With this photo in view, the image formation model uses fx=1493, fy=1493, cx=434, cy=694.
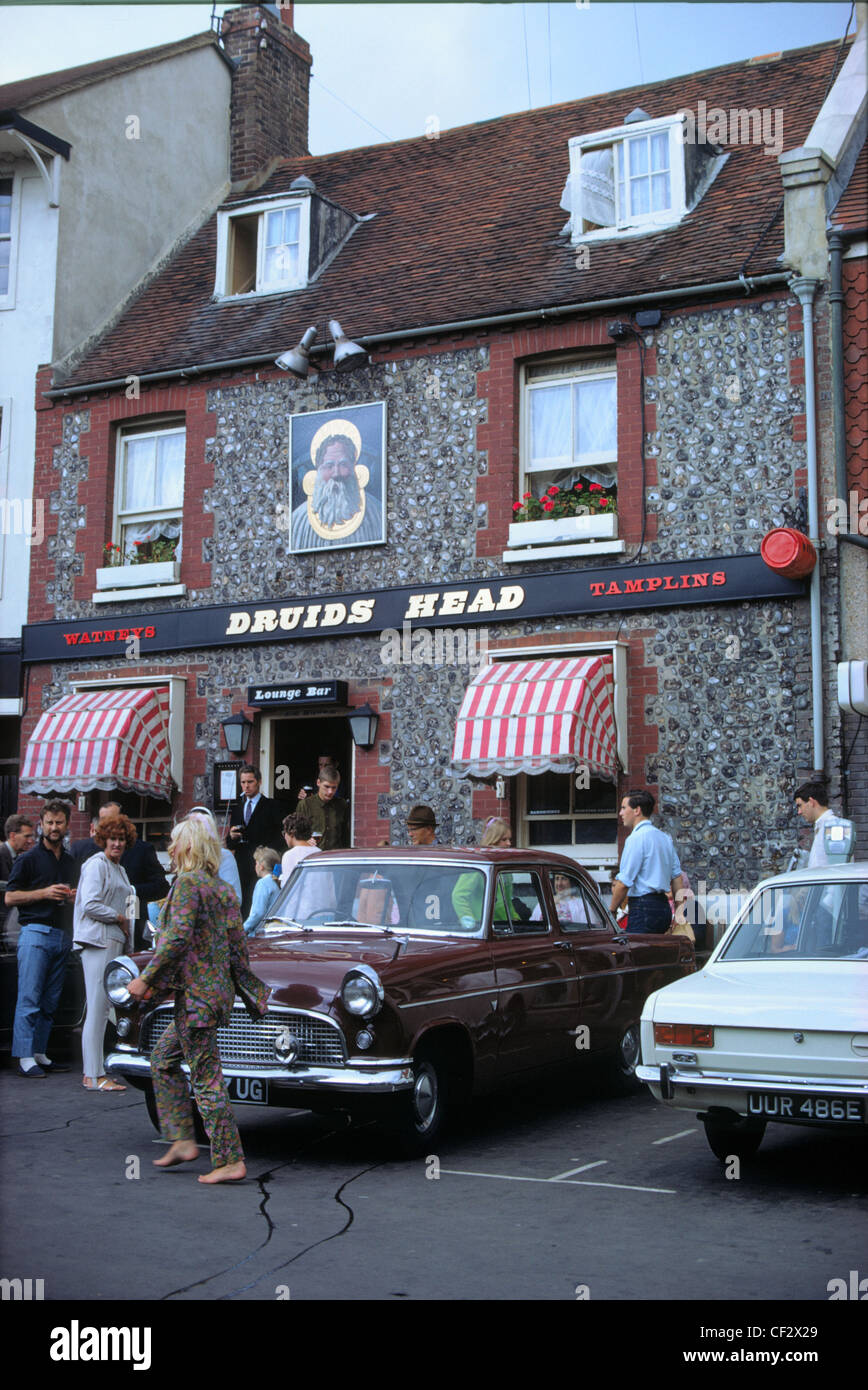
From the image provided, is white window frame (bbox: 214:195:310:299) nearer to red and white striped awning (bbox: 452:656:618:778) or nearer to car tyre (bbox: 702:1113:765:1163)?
red and white striped awning (bbox: 452:656:618:778)

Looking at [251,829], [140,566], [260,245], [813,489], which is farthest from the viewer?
[260,245]

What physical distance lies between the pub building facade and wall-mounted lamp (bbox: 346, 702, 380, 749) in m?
0.06

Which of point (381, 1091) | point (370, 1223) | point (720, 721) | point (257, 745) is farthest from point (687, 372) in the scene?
point (370, 1223)

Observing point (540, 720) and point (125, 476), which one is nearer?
point (540, 720)

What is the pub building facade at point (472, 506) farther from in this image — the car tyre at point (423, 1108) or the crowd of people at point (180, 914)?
the car tyre at point (423, 1108)

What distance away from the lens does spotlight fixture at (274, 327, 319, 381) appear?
16031mm

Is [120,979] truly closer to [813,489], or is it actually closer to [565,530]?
[565,530]

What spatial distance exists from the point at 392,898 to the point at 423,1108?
1.42 meters

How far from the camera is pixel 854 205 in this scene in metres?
13.8

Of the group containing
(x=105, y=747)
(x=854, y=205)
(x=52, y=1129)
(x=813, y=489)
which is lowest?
(x=52, y=1129)

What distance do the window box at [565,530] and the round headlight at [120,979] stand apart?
7865 millimetres

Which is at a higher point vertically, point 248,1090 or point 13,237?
point 13,237

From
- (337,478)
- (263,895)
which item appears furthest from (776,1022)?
(337,478)
